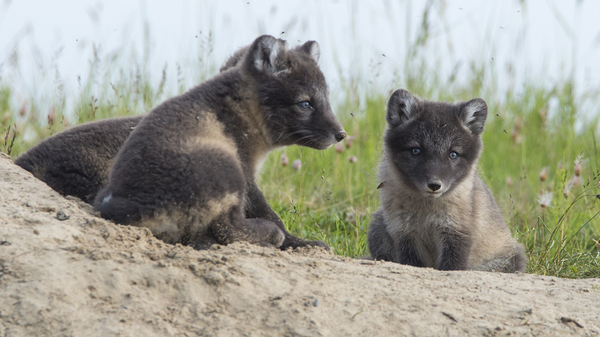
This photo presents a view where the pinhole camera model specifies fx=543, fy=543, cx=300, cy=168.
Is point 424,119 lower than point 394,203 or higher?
higher

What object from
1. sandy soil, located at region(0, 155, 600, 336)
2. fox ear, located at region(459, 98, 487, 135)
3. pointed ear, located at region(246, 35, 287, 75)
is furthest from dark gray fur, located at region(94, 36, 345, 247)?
fox ear, located at region(459, 98, 487, 135)

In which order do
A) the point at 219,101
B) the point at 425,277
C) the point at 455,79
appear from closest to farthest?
the point at 425,277
the point at 219,101
the point at 455,79

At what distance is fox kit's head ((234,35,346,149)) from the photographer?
405 centimetres

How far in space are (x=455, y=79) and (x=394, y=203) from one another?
4883 mm

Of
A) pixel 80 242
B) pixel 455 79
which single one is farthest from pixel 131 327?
pixel 455 79

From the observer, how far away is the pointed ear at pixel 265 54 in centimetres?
401

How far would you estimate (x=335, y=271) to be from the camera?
10.8 feet

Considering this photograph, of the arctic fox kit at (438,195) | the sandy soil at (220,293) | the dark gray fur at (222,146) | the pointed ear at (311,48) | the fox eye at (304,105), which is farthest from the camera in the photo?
the pointed ear at (311,48)

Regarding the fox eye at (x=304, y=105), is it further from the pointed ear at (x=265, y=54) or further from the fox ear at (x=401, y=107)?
the fox ear at (x=401, y=107)

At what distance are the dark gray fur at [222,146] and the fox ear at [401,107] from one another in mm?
748

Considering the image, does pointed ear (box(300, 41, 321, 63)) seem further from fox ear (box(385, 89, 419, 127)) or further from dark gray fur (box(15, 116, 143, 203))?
dark gray fur (box(15, 116, 143, 203))

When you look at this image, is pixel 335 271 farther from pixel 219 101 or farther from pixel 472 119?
pixel 472 119

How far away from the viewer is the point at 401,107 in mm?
4742

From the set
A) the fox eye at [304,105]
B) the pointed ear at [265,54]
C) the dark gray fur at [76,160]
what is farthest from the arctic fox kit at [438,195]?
the dark gray fur at [76,160]
